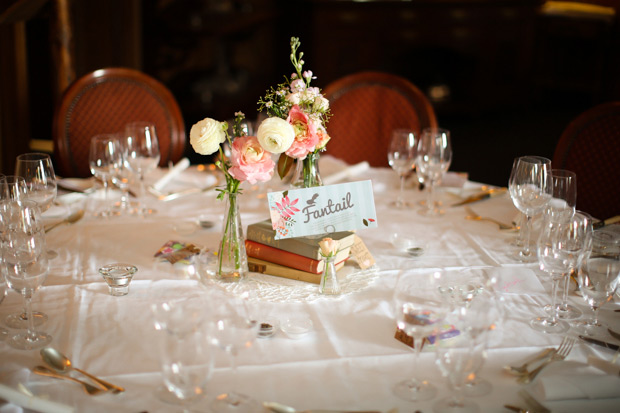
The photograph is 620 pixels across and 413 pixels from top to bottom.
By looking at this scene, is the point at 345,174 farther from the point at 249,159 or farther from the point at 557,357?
the point at 557,357

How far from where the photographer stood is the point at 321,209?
1.49 m

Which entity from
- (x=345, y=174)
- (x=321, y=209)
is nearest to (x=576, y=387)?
(x=321, y=209)

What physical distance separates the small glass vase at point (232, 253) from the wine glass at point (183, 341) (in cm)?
48

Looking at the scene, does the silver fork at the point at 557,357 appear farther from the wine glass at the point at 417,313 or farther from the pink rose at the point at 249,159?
the pink rose at the point at 249,159

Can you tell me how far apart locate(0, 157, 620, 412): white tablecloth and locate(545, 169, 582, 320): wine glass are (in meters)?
0.04

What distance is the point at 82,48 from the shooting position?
444 cm

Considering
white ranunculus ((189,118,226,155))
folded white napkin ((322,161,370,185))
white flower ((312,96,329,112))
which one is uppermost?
white flower ((312,96,329,112))

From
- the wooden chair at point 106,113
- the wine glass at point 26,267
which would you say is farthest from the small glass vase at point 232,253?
the wooden chair at point 106,113

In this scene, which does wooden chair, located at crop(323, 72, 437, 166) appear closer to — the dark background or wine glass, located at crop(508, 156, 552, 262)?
wine glass, located at crop(508, 156, 552, 262)

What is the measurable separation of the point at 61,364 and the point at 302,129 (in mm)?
648

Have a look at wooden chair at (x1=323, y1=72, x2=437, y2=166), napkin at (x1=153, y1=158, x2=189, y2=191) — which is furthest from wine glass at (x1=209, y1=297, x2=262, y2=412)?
wooden chair at (x1=323, y1=72, x2=437, y2=166)

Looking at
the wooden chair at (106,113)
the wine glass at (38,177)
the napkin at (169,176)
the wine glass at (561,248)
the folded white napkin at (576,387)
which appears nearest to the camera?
the folded white napkin at (576,387)

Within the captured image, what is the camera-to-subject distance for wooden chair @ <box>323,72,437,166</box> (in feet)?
9.03

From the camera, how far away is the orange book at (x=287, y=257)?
4.90 feet
